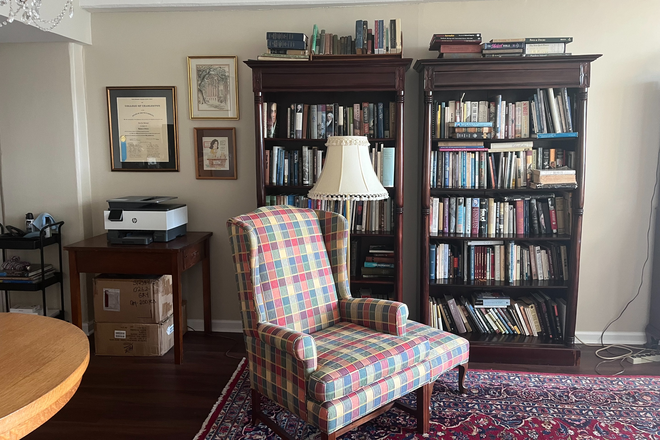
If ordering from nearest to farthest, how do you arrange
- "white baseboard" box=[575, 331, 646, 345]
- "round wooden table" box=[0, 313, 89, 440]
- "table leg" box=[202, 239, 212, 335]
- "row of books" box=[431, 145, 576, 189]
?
"round wooden table" box=[0, 313, 89, 440], "row of books" box=[431, 145, 576, 189], "white baseboard" box=[575, 331, 646, 345], "table leg" box=[202, 239, 212, 335]

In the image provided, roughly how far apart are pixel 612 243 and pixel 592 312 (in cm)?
51

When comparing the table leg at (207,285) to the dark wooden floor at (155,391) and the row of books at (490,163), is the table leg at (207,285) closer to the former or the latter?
the dark wooden floor at (155,391)

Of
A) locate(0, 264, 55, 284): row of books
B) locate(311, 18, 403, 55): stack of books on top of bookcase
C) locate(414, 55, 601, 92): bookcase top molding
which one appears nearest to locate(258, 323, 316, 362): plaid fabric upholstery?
locate(414, 55, 601, 92): bookcase top molding

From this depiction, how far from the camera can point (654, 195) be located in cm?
333

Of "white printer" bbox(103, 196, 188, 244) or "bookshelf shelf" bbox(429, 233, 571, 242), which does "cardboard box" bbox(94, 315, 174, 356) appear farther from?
"bookshelf shelf" bbox(429, 233, 571, 242)

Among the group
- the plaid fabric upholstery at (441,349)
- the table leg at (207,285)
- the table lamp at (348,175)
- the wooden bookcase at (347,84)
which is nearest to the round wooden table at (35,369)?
the table lamp at (348,175)

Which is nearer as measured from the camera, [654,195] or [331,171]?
[331,171]

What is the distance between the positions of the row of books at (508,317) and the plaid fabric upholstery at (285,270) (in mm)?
1058

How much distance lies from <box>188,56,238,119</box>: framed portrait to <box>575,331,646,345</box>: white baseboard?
2964 millimetres

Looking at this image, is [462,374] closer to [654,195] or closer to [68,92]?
[654,195]

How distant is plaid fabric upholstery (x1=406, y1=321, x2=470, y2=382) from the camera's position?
7.68ft

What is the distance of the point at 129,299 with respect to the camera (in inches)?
127

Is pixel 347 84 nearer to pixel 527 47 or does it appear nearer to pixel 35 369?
pixel 527 47

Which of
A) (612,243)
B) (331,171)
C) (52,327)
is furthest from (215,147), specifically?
(612,243)
